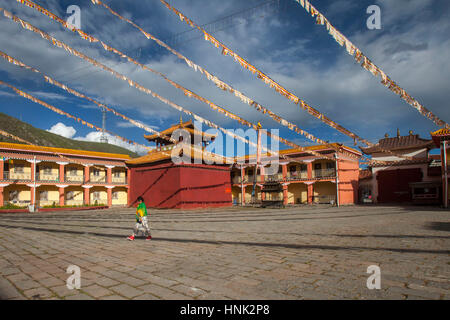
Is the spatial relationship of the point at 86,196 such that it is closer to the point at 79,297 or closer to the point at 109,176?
the point at 109,176

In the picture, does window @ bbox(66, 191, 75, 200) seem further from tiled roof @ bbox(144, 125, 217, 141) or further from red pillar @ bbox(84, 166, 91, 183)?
tiled roof @ bbox(144, 125, 217, 141)

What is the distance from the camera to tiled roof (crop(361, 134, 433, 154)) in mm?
28623

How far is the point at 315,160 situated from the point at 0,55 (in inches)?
1057

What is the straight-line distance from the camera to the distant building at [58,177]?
24859 mm

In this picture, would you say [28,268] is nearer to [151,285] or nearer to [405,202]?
[151,285]

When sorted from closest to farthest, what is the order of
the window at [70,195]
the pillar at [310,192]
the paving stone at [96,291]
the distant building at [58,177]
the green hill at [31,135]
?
the paving stone at [96,291], the distant building at [58,177], the pillar at [310,192], the window at [70,195], the green hill at [31,135]

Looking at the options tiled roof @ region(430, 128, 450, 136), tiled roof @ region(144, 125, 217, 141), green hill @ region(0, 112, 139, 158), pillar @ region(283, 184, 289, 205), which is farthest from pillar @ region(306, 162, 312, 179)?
green hill @ region(0, 112, 139, 158)

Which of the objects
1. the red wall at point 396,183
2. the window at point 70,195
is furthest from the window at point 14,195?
the red wall at point 396,183

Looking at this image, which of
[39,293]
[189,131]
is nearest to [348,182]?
[189,131]

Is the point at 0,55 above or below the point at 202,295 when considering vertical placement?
above

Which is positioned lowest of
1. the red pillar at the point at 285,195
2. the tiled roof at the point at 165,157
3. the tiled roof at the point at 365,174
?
the red pillar at the point at 285,195

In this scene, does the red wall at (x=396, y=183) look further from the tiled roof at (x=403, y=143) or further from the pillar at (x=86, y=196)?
the pillar at (x=86, y=196)
